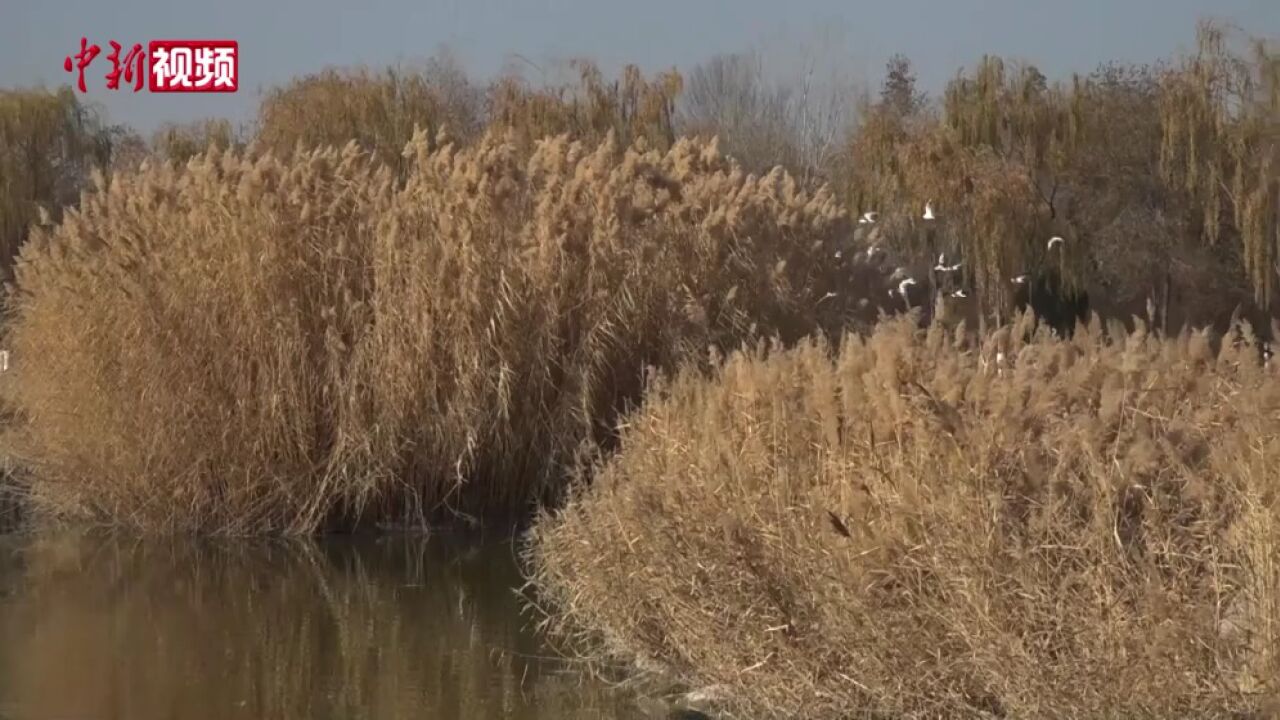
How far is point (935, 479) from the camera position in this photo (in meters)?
6.15

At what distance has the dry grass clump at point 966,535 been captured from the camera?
5.67 meters

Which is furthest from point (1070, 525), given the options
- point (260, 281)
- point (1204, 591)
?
point (260, 281)

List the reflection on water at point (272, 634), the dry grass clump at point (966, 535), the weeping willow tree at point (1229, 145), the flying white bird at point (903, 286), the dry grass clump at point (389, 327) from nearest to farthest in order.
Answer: the dry grass clump at point (966, 535) → the reflection on water at point (272, 634) → the dry grass clump at point (389, 327) → the flying white bird at point (903, 286) → the weeping willow tree at point (1229, 145)

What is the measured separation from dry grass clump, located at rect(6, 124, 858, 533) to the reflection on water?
21.2 inches

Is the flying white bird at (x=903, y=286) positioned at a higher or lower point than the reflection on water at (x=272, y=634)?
higher

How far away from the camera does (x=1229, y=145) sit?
83.0ft

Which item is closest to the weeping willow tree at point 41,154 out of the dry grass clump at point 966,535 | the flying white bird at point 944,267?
the flying white bird at point 944,267

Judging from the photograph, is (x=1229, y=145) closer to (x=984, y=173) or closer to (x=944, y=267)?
(x=984, y=173)

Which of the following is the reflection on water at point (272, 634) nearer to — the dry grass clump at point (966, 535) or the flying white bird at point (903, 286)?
the dry grass clump at point (966, 535)

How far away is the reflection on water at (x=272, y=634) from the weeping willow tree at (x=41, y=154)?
20273 millimetres

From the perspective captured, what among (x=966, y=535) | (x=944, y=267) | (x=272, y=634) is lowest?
(x=272, y=634)

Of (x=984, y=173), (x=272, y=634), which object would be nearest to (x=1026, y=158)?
(x=984, y=173)

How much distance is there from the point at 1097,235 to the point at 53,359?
19.3 m

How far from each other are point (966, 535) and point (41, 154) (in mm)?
30163
